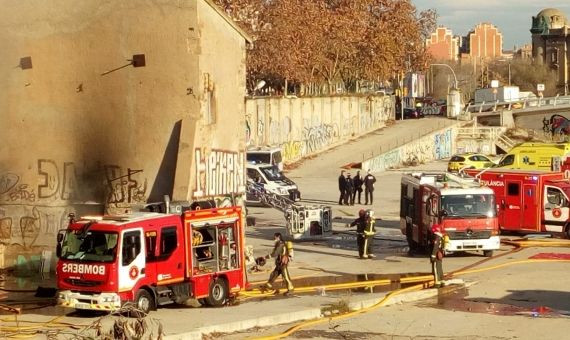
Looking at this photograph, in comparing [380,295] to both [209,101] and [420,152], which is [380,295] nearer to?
[209,101]

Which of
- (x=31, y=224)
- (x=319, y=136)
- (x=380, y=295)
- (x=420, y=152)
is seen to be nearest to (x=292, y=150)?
(x=319, y=136)

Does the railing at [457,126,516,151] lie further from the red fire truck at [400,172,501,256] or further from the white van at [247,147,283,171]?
the red fire truck at [400,172,501,256]

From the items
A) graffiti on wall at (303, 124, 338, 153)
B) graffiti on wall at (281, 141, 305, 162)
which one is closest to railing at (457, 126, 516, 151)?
graffiti on wall at (303, 124, 338, 153)

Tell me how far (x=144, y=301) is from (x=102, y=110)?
8.85 meters

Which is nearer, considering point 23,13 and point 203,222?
point 203,222

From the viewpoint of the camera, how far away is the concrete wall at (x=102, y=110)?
2983cm

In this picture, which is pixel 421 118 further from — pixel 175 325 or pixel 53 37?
pixel 175 325

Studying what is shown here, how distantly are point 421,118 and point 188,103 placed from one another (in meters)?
61.3

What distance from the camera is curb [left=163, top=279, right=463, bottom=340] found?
796 inches

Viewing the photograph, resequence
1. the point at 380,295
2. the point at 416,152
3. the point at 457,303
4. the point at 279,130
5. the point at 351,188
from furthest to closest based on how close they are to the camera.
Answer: the point at 416,152, the point at 279,130, the point at 351,188, the point at 380,295, the point at 457,303

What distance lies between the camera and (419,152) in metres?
73.7

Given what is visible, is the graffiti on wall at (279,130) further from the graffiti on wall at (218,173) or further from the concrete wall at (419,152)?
the graffiti on wall at (218,173)

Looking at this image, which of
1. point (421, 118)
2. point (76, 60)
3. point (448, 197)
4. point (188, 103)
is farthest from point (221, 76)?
point (421, 118)

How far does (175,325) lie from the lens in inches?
832
